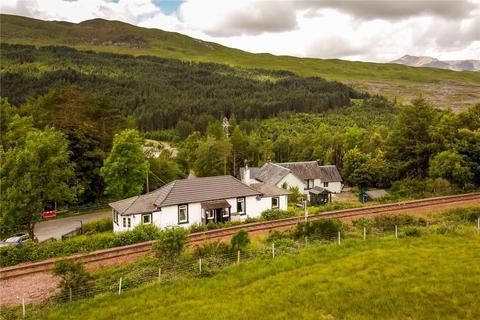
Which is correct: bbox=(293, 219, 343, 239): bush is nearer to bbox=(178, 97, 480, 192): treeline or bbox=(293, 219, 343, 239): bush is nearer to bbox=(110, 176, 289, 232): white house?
bbox=(110, 176, 289, 232): white house

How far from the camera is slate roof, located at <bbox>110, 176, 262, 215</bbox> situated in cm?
2889

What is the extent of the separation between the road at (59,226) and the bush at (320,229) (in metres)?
20.3

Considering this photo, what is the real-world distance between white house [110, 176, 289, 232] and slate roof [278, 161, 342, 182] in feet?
82.3

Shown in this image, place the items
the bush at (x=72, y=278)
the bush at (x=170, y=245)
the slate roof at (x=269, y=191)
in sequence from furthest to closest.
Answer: the slate roof at (x=269, y=191) < the bush at (x=170, y=245) < the bush at (x=72, y=278)

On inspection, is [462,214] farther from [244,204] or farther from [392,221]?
[244,204]

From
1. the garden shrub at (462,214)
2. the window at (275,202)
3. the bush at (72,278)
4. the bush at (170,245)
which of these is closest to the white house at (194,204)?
the window at (275,202)

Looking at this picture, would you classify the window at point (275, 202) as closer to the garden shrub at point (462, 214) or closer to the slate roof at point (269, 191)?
the slate roof at point (269, 191)

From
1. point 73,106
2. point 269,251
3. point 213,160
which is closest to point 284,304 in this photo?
point 269,251

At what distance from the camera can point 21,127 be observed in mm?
40625

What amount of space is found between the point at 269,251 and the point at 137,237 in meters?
9.42

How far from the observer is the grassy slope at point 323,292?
1268 cm

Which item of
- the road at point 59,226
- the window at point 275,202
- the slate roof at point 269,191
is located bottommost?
the road at point 59,226

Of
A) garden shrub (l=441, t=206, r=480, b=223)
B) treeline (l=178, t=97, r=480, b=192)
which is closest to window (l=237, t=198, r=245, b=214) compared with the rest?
garden shrub (l=441, t=206, r=480, b=223)

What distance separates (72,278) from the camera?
51.0 feet
